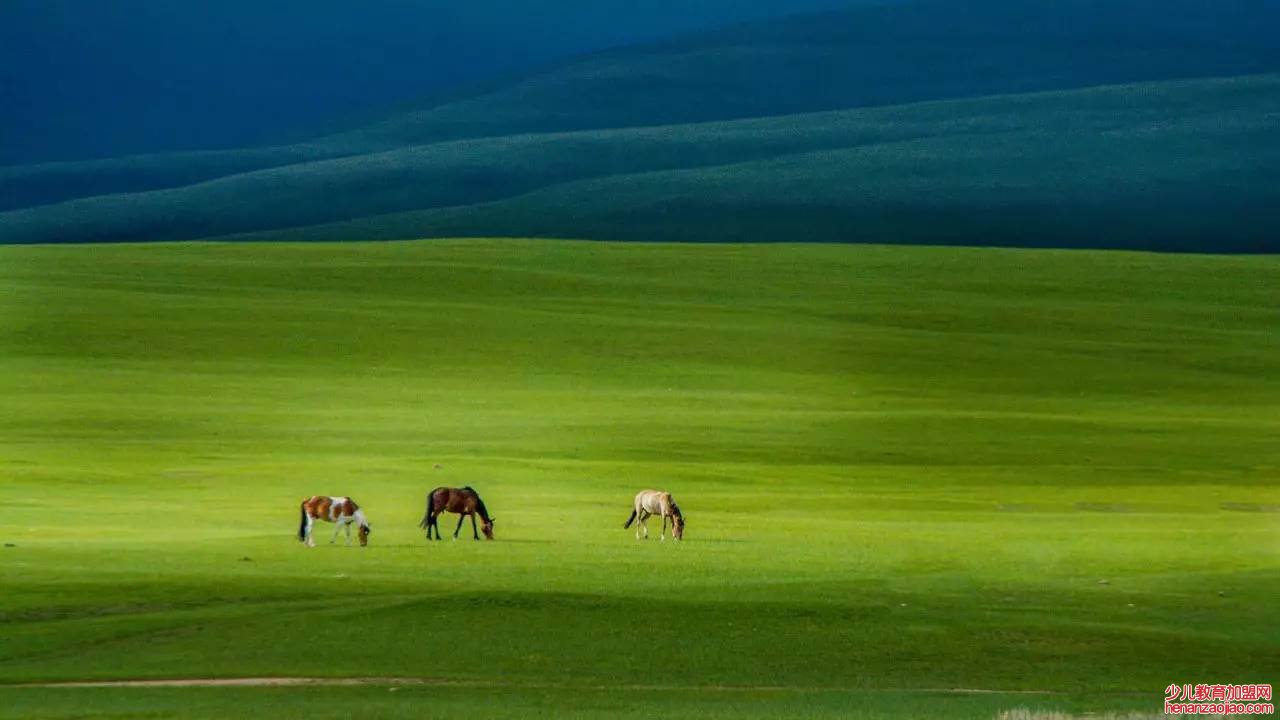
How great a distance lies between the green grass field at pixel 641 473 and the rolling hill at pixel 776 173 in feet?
121

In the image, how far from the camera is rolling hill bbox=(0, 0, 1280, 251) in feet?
420

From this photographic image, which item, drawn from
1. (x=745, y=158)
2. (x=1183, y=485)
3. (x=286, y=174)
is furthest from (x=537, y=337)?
(x=286, y=174)

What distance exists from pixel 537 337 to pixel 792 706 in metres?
49.9

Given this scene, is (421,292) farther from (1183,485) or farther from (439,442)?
(1183,485)

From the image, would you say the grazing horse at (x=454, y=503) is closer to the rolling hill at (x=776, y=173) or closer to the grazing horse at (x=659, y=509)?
the grazing horse at (x=659, y=509)

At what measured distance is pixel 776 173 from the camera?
473 feet

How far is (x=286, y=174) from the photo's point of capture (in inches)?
6501

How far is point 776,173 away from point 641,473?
10334 centimetres

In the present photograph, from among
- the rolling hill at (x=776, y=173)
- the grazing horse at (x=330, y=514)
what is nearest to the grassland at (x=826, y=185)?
the rolling hill at (x=776, y=173)

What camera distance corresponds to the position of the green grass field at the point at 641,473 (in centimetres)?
1988

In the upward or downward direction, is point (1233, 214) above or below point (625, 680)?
above

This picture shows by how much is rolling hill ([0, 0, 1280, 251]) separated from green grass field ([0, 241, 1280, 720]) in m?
37.0

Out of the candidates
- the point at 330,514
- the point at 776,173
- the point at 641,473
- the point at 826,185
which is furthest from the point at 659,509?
the point at 776,173

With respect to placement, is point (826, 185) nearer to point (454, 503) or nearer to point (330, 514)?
point (454, 503)
